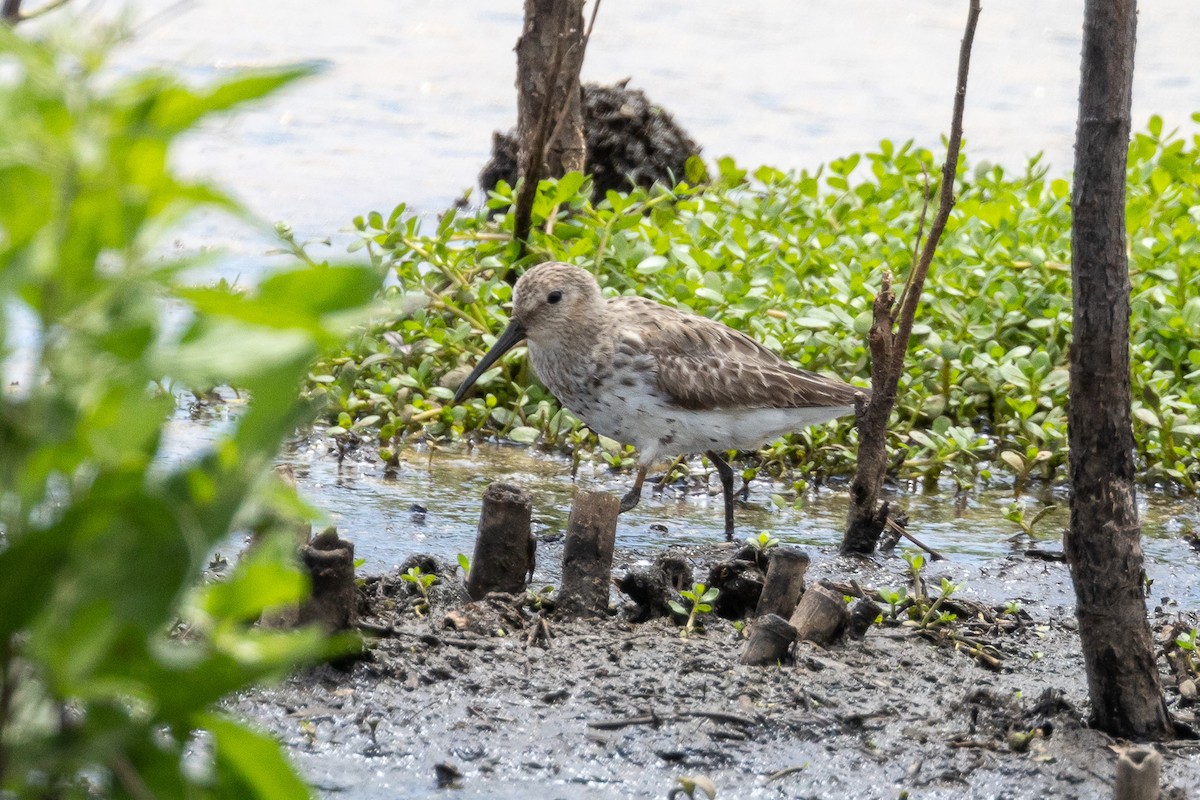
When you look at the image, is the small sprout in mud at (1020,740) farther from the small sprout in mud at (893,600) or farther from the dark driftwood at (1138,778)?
the small sprout in mud at (893,600)

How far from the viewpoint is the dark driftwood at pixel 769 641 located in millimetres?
4102

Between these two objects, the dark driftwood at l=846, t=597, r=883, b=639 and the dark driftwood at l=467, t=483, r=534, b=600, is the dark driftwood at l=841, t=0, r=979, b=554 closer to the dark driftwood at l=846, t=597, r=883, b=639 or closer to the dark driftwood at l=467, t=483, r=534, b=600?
the dark driftwood at l=846, t=597, r=883, b=639

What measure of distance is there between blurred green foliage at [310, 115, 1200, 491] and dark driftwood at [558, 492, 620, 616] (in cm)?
216

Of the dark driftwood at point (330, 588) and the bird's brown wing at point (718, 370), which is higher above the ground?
the bird's brown wing at point (718, 370)

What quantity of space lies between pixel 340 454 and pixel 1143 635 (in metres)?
3.93

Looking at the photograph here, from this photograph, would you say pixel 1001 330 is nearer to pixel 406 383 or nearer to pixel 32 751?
pixel 406 383

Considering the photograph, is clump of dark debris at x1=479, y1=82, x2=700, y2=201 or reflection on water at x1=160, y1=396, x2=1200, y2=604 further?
clump of dark debris at x1=479, y1=82, x2=700, y2=201

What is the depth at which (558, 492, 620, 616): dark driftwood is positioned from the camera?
443cm

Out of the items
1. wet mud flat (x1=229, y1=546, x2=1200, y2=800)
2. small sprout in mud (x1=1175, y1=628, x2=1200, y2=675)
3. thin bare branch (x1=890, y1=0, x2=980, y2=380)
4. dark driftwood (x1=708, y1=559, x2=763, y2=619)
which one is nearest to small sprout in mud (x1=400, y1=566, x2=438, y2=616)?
wet mud flat (x1=229, y1=546, x2=1200, y2=800)

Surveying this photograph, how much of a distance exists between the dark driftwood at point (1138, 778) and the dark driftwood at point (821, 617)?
4.31 feet

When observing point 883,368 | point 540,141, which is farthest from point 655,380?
point 540,141

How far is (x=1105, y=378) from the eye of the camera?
11.4ft

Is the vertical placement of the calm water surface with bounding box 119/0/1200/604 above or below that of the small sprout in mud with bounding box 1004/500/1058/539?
above

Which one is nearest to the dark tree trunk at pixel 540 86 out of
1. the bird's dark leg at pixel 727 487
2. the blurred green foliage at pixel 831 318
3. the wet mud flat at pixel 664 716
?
the blurred green foliage at pixel 831 318
